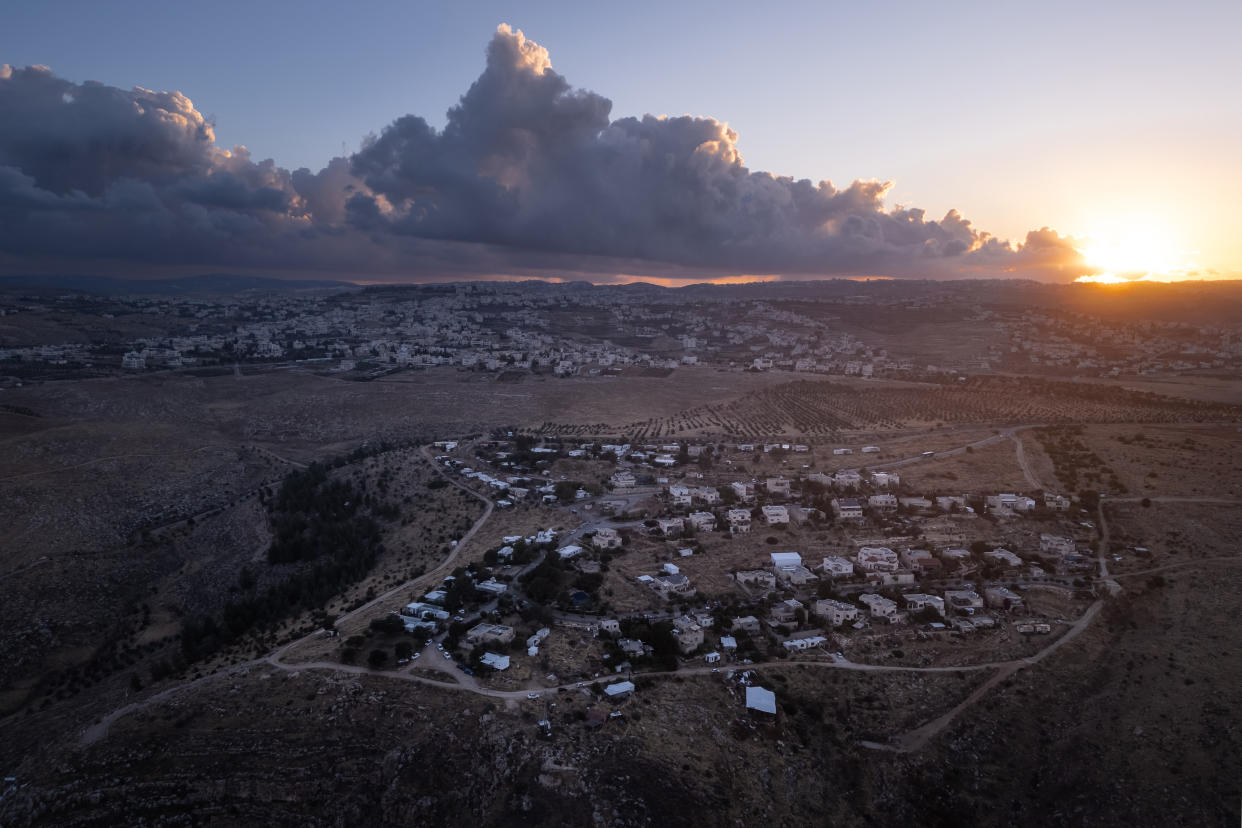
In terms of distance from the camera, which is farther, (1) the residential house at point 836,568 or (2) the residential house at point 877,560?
(2) the residential house at point 877,560

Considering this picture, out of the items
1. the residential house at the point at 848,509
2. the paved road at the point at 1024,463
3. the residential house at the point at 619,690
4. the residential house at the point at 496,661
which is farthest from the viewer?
the paved road at the point at 1024,463

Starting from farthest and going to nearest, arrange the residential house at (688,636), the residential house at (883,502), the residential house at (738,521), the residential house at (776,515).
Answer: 1. the residential house at (883,502)
2. the residential house at (776,515)
3. the residential house at (738,521)
4. the residential house at (688,636)

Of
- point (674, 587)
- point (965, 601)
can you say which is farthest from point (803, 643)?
point (965, 601)

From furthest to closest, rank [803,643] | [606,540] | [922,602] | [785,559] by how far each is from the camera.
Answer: [606,540] < [785,559] < [922,602] < [803,643]

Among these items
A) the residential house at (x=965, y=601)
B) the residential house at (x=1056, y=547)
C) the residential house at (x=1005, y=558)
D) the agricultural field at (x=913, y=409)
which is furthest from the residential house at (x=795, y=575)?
the agricultural field at (x=913, y=409)

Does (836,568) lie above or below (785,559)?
above

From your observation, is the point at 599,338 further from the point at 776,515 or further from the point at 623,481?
the point at 776,515

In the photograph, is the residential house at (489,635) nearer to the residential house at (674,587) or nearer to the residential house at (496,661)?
the residential house at (496,661)

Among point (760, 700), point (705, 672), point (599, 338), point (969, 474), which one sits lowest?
point (599, 338)

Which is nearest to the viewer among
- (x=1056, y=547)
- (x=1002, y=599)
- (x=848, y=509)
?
(x=1002, y=599)

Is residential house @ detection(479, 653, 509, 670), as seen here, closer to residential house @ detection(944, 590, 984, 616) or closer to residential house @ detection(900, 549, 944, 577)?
residential house @ detection(944, 590, 984, 616)

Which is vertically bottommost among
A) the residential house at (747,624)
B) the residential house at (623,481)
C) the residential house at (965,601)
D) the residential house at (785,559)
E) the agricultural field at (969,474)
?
the residential house at (623,481)

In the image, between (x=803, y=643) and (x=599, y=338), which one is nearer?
(x=803, y=643)

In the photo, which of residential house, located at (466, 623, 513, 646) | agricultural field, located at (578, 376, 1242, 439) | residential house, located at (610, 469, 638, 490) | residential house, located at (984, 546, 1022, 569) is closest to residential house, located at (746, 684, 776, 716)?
residential house, located at (466, 623, 513, 646)
